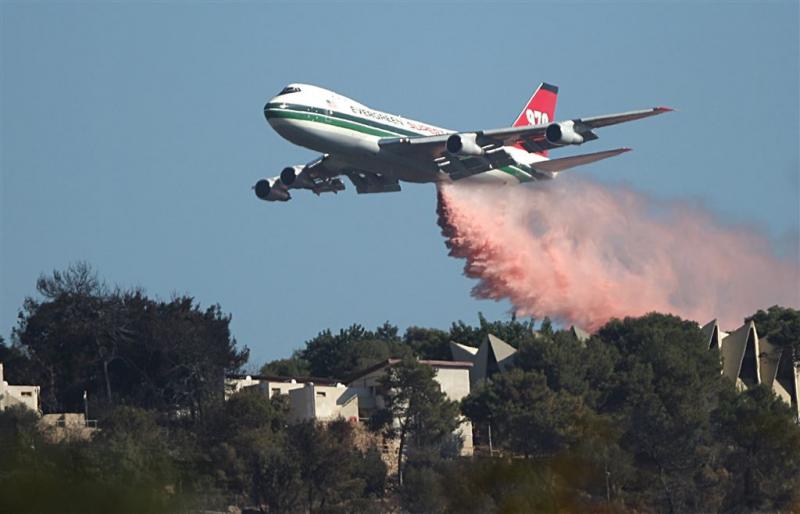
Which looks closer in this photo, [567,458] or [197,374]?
[567,458]

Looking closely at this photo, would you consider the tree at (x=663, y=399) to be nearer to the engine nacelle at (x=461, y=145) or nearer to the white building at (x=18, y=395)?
the engine nacelle at (x=461, y=145)

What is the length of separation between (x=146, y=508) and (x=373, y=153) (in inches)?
1468

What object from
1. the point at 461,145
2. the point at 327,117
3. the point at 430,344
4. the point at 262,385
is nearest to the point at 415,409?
the point at 262,385

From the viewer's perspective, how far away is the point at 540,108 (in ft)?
277

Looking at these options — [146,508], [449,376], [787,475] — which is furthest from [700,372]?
[146,508]

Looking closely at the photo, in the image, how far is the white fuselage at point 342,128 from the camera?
2562 inches

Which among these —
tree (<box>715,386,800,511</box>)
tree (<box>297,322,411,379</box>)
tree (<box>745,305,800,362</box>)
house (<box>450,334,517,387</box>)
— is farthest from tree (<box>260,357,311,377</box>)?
tree (<box>715,386,800,511</box>)

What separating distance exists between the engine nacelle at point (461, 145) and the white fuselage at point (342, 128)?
5.86ft

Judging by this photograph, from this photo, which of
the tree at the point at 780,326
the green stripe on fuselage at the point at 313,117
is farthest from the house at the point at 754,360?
the green stripe on fuselage at the point at 313,117

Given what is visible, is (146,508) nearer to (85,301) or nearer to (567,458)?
(567,458)

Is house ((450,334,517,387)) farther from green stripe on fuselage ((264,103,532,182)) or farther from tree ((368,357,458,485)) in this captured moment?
green stripe on fuselage ((264,103,532,182))

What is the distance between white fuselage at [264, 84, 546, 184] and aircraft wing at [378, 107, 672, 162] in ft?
1.71

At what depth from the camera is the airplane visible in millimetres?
65000

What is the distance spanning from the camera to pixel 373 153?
218 ft
